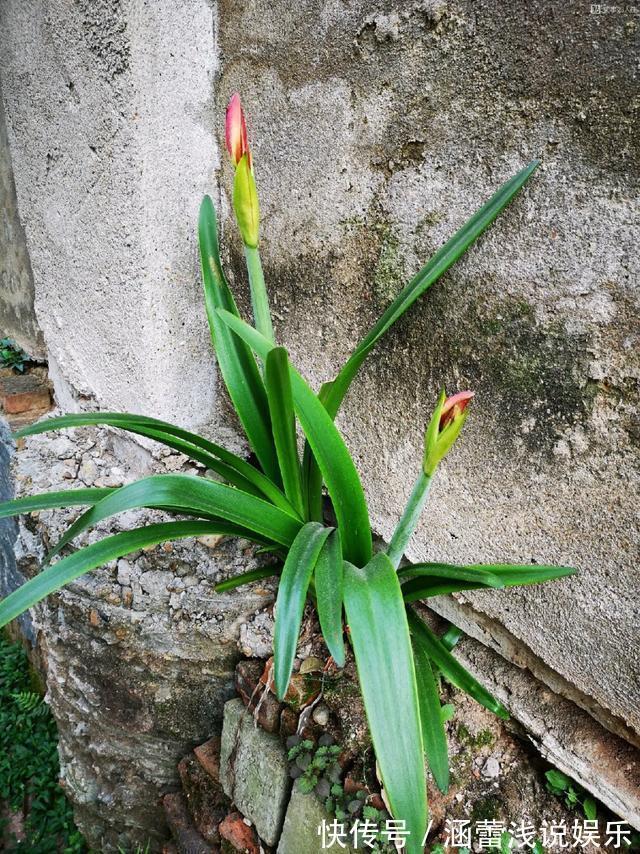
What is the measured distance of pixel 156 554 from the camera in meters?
1.59

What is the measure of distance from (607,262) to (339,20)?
774 millimetres

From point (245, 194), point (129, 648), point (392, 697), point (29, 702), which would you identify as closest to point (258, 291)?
point (245, 194)

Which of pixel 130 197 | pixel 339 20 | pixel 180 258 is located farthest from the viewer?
pixel 180 258

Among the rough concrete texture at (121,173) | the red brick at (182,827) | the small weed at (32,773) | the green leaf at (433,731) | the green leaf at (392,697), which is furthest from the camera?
the small weed at (32,773)

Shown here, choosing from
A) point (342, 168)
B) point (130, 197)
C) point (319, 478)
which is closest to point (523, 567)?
point (319, 478)

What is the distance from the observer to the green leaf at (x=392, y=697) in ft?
2.66

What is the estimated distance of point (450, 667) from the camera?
119 centimetres

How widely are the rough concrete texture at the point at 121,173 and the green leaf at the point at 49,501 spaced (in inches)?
18.5

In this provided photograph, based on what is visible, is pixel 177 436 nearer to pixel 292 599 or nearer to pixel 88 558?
pixel 88 558

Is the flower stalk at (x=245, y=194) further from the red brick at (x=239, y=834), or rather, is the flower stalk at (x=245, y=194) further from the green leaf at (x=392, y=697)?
the red brick at (x=239, y=834)

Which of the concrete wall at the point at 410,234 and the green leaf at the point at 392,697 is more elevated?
the concrete wall at the point at 410,234

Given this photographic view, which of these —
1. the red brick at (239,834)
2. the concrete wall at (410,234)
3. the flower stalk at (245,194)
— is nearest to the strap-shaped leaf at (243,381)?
the flower stalk at (245,194)

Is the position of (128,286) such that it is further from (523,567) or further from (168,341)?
(523,567)

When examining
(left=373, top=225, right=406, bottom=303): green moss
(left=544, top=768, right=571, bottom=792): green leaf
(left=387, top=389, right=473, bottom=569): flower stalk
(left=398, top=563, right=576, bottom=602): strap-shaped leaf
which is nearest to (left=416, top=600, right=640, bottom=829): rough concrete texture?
(left=544, top=768, right=571, bottom=792): green leaf
